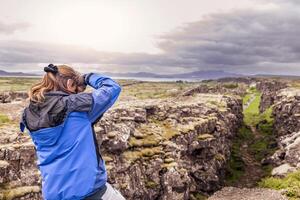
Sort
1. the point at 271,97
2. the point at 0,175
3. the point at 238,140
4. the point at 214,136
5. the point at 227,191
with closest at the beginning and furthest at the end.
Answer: the point at 0,175
the point at 227,191
the point at 214,136
the point at 238,140
the point at 271,97

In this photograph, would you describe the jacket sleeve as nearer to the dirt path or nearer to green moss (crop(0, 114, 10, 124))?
green moss (crop(0, 114, 10, 124))

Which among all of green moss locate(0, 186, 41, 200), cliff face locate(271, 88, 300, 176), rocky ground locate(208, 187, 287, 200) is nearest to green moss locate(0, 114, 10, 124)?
green moss locate(0, 186, 41, 200)

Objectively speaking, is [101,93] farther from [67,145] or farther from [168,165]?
[168,165]

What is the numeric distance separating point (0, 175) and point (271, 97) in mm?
136931

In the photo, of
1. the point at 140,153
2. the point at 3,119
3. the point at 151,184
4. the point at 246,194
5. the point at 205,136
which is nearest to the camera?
the point at 3,119

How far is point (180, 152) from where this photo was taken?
2009 inches

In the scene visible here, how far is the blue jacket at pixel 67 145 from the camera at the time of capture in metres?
7.57

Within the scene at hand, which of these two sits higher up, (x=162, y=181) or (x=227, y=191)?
(x=162, y=181)

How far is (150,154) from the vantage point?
150 feet

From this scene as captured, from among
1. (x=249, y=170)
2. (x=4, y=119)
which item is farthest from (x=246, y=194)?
(x=4, y=119)

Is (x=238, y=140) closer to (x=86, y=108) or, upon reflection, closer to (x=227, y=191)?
(x=227, y=191)

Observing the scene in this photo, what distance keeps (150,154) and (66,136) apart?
3842 centimetres

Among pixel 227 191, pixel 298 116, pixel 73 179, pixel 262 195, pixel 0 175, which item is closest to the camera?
pixel 73 179

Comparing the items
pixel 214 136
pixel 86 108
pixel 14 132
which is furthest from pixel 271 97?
pixel 86 108
